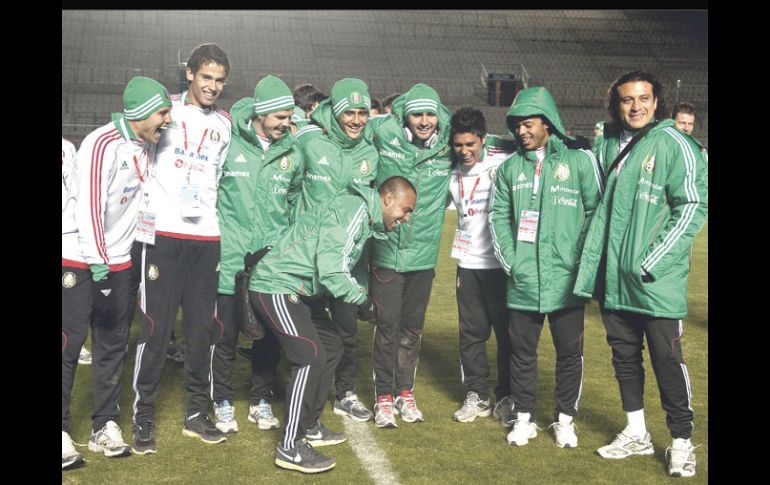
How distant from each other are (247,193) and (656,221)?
85.9 inches

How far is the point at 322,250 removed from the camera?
4277 millimetres

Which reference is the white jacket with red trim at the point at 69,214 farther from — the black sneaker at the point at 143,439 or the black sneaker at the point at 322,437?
the black sneaker at the point at 322,437

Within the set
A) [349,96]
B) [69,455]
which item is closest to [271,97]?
[349,96]

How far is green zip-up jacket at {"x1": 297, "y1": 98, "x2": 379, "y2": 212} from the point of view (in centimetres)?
522

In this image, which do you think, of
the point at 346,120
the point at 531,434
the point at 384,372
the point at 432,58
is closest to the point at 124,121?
the point at 346,120

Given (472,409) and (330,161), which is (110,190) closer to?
(330,161)

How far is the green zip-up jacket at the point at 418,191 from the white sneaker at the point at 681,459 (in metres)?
1.75

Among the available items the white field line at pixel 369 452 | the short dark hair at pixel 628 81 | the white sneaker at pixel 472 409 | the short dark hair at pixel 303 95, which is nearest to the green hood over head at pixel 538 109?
the short dark hair at pixel 628 81

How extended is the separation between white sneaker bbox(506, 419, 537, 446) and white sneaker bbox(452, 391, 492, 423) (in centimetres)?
42

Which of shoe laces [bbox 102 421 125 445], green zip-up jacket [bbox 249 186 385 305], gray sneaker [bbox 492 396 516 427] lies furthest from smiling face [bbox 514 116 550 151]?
shoe laces [bbox 102 421 125 445]

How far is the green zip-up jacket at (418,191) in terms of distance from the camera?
204 inches

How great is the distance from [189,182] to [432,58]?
32.5m
